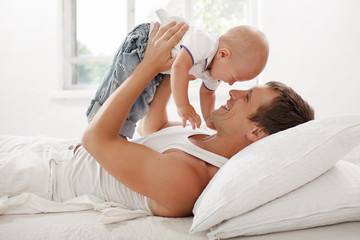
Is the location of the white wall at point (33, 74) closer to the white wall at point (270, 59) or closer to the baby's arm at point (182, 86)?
the white wall at point (270, 59)

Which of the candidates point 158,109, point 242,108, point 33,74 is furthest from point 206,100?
point 33,74

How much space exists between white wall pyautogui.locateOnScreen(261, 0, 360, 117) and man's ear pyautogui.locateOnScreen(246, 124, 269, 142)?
2020mm

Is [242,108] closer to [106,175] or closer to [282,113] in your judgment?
[282,113]

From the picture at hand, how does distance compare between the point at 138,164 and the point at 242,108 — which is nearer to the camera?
the point at 138,164

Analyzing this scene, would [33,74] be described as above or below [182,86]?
below

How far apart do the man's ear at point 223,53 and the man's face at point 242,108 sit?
170 mm

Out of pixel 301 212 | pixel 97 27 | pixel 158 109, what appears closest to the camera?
pixel 301 212

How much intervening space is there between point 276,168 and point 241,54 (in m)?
0.57

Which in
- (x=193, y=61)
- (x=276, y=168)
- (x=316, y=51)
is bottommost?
(x=276, y=168)

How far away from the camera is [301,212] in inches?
38.1

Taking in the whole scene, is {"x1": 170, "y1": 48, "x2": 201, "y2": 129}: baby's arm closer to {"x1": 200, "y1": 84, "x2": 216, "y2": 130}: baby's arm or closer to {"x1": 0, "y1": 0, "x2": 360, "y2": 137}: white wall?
{"x1": 200, "y1": 84, "x2": 216, "y2": 130}: baby's arm

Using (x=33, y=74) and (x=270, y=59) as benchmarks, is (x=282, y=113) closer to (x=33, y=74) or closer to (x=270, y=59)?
(x=270, y=59)

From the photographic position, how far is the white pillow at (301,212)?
97cm

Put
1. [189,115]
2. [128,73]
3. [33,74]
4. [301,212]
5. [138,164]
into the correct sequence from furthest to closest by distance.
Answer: [33,74] → [128,73] → [189,115] → [138,164] → [301,212]
